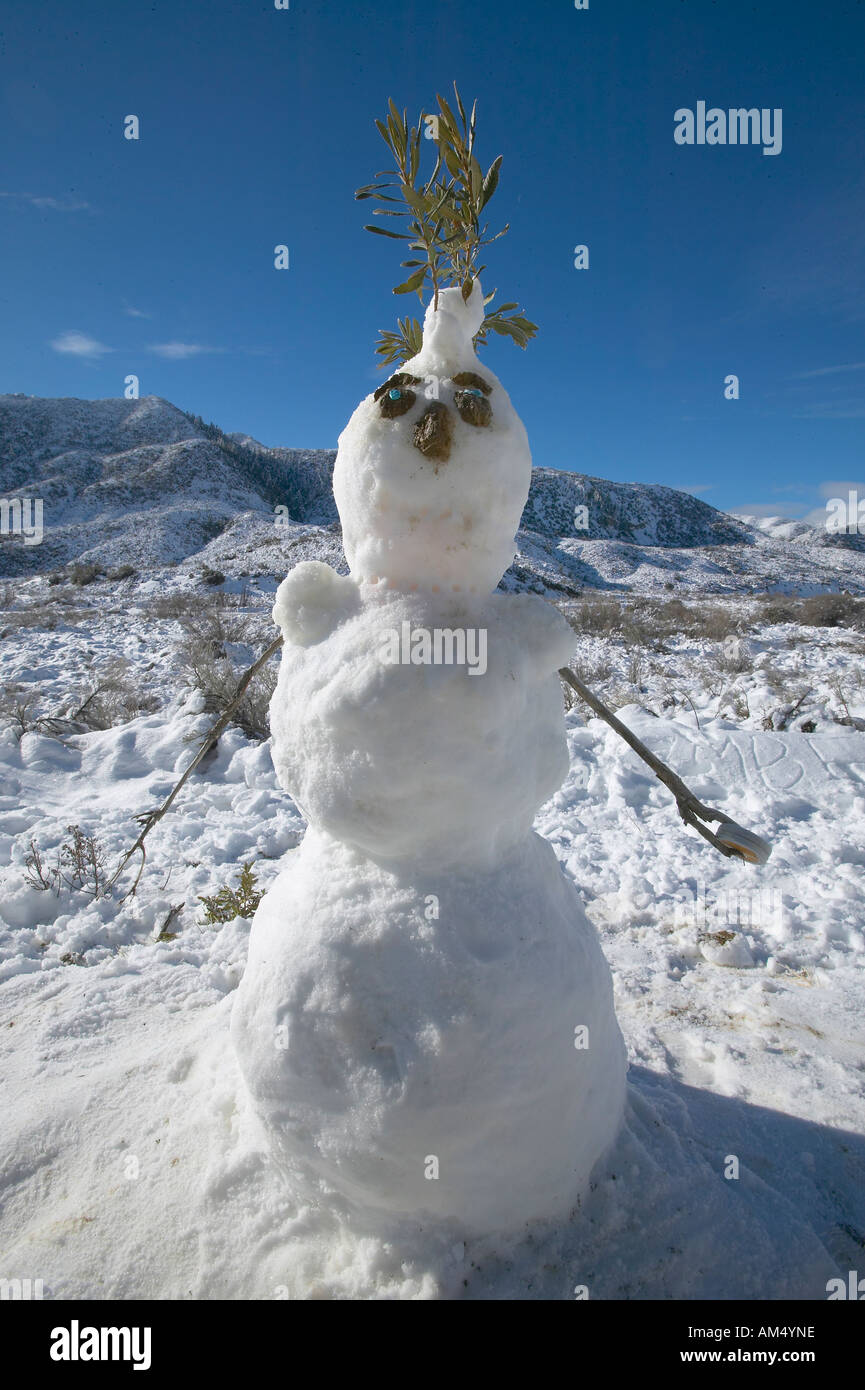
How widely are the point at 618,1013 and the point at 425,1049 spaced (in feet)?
4.95

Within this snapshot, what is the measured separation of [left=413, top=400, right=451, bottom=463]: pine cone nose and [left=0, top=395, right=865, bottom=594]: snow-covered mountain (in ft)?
56.0

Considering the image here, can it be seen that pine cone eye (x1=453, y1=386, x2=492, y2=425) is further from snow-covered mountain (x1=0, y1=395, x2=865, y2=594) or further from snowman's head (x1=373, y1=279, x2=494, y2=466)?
snow-covered mountain (x1=0, y1=395, x2=865, y2=594)

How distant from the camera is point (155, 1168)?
173 cm

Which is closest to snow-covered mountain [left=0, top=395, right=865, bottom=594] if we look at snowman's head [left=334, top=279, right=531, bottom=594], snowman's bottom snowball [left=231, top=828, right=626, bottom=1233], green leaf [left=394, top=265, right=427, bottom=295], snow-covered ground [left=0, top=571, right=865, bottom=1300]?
snow-covered ground [left=0, top=571, right=865, bottom=1300]

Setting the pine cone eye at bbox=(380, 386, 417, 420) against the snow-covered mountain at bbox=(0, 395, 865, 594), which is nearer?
the pine cone eye at bbox=(380, 386, 417, 420)

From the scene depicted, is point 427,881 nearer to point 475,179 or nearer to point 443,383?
point 443,383

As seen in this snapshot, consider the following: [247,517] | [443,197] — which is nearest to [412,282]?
[443,197]

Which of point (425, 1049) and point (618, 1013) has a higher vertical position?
point (425, 1049)

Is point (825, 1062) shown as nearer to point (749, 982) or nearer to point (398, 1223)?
point (749, 982)

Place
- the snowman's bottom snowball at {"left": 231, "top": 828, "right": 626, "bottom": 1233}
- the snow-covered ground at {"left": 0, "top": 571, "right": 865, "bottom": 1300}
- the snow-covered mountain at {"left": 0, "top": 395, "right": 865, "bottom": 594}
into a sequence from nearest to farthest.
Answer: the snowman's bottom snowball at {"left": 231, "top": 828, "right": 626, "bottom": 1233} → the snow-covered ground at {"left": 0, "top": 571, "right": 865, "bottom": 1300} → the snow-covered mountain at {"left": 0, "top": 395, "right": 865, "bottom": 594}

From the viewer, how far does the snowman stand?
4.40 ft

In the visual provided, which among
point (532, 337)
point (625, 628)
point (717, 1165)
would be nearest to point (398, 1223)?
point (717, 1165)

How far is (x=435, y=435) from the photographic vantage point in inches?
53.5

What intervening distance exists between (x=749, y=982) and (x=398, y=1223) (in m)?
1.87
